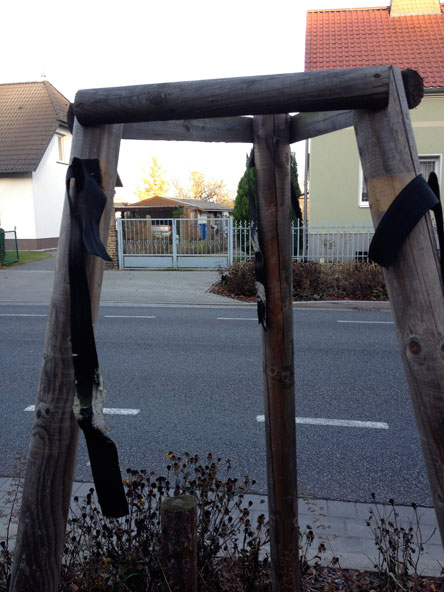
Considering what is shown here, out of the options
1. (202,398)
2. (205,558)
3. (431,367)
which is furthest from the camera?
(202,398)

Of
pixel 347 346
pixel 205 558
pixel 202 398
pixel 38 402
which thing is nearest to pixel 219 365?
pixel 202 398

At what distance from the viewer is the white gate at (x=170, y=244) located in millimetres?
19234

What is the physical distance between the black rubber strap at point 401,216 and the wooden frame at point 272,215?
0.03 metres

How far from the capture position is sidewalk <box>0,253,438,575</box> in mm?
2924

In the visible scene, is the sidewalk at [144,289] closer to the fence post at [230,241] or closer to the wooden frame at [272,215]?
the fence post at [230,241]

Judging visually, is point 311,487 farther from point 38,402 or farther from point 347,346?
point 347,346

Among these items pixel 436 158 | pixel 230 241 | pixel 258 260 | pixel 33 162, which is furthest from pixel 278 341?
pixel 33 162

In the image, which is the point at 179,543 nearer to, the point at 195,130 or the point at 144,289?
the point at 195,130

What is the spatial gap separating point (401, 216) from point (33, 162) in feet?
87.9

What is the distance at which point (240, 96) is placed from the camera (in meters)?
1.49

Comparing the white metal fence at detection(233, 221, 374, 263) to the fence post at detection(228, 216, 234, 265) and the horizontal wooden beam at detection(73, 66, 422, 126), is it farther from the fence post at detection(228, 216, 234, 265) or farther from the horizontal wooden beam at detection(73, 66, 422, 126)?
the horizontal wooden beam at detection(73, 66, 422, 126)

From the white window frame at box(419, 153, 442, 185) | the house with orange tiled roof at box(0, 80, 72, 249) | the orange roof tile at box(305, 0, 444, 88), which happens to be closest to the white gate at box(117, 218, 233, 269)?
the orange roof tile at box(305, 0, 444, 88)

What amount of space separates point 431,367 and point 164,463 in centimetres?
320

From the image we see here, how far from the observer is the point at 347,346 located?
26.7 feet
